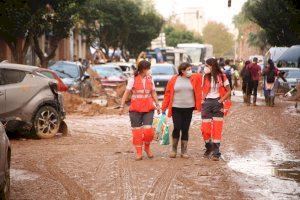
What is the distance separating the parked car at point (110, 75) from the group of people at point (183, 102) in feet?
63.8

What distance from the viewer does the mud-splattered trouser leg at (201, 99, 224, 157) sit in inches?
471

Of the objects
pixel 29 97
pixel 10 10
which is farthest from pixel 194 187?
pixel 10 10

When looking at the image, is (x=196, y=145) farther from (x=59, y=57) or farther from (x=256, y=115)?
(x=59, y=57)

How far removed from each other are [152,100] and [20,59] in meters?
17.7

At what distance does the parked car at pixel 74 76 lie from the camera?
27766 millimetres

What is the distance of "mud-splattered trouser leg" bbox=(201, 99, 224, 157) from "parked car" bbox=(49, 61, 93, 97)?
51.6 ft

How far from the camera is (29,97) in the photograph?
48.7 ft

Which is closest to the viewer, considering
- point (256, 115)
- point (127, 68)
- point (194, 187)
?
point (194, 187)

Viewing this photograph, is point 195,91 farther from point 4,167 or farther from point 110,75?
point 110,75

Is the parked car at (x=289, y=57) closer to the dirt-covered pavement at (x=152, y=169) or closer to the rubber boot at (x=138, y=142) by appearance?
the dirt-covered pavement at (x=152, y=169)

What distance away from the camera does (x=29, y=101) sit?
14828mm

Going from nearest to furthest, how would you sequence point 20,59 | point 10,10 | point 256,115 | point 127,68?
point 256,115
point 10,10
point 20,59
point 127,68

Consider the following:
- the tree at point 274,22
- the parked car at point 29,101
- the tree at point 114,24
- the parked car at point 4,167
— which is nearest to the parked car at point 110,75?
the parked car at point 29,101

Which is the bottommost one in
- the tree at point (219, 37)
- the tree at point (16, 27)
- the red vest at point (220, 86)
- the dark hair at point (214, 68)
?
the tree at point (219, 37)
